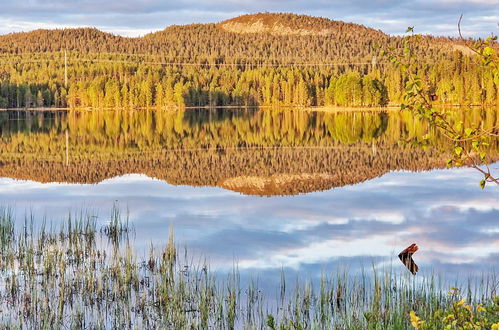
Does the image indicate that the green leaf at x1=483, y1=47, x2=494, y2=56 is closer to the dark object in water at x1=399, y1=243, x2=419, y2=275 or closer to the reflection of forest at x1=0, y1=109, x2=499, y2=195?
the dark object in water at x1=399, y1=243, x2=419, y2=275

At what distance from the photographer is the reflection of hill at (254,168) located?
26.5m

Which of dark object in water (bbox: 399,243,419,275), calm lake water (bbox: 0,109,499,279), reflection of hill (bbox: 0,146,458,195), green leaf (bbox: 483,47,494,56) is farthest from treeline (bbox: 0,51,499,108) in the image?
green leaf (bbox: 483,47,494,56)

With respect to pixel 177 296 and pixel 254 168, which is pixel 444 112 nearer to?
pixel 177 296

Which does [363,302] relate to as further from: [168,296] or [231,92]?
[231,92]

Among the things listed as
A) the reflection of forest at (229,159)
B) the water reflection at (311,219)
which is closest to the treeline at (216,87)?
the reflection of forest at (229,159)

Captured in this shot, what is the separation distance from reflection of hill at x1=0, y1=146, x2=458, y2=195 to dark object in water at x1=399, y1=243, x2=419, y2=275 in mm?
11160

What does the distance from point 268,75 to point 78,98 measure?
51260mm

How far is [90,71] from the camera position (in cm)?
18675

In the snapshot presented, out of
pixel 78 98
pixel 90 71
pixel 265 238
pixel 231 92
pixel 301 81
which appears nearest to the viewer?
pixel 265 238

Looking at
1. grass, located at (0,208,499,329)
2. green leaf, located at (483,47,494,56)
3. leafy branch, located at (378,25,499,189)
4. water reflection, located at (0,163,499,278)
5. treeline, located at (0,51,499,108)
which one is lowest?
water reflection, located at (0,163,499,278)

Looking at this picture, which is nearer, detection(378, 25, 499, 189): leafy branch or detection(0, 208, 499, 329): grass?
detection(378, 25, 499, 189): leafy branch

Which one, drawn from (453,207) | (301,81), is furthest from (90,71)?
(453,207)

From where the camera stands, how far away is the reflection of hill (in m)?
26.5

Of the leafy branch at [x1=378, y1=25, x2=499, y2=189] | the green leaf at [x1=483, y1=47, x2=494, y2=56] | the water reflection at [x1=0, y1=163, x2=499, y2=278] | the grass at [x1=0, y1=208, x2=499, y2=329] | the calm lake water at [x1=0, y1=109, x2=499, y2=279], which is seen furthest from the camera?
the calm lake water at [x1=0, y1=109, x2=499, y2=279]
